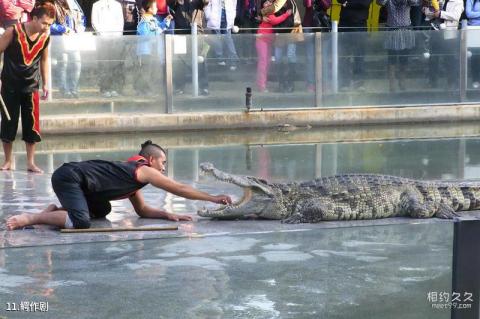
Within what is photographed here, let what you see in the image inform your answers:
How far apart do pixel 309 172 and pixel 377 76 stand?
5.35 meters

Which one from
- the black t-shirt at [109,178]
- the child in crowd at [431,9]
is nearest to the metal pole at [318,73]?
the child in crowd at [431,9]

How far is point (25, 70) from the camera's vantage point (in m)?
9.70

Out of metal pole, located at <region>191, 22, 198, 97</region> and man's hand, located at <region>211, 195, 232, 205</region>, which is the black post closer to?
man's hand, located at <region>211, 195, 232, 205</region>

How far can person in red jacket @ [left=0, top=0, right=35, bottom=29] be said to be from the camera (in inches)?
570

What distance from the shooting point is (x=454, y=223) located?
462 cm

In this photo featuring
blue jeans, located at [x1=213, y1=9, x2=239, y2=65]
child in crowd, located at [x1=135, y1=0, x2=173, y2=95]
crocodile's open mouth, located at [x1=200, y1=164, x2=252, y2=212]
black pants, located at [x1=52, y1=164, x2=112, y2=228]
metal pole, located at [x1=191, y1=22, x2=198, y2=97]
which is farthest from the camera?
blue jeans, located at [x1=213, y1=9, x2=239, y2=65]

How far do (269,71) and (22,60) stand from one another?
23.2 feet

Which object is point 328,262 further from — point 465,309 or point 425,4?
point 425,4

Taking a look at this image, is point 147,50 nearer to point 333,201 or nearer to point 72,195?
point 333,201

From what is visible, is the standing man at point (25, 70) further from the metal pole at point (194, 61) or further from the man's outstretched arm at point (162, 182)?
the metal pole at point (194, 61)

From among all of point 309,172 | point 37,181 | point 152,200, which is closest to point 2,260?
point 152,200

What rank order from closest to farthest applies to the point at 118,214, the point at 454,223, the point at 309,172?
1. the point at 454,223
2. the point at 118,214
3. the point at 309,172

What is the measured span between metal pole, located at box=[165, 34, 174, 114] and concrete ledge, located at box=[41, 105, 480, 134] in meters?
0.23

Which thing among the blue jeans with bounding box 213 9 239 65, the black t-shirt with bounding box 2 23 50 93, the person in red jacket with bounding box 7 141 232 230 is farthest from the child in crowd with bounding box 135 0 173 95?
the person in red jacket with bounding box 7 141 232 230
